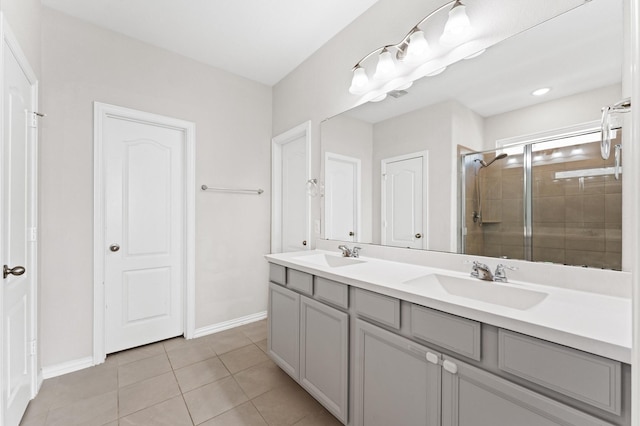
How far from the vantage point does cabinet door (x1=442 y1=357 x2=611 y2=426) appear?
0.78 metres

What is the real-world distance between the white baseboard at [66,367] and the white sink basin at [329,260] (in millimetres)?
1856

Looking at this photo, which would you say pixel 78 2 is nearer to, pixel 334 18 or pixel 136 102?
pixel 136 102

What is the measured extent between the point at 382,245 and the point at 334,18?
181cm

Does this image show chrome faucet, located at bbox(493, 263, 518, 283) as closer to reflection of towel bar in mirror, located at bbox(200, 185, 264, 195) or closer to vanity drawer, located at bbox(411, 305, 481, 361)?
vanity drawer, located at bbox(411, 305, 481, 361)

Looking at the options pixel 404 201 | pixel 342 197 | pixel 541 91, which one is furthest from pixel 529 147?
pixel 342 197

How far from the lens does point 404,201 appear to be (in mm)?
1826

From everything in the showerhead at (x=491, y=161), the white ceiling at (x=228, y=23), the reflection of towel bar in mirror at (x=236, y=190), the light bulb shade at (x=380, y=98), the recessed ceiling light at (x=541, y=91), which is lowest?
the reflection of towel bar in mirror at (x=236, y=190)

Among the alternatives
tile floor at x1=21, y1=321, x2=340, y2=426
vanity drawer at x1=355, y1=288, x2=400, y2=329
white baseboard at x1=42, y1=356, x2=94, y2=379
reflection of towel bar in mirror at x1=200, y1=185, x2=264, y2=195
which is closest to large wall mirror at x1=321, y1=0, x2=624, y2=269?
vanity drawer at x1=355, y1=288, x2=400, y2=329

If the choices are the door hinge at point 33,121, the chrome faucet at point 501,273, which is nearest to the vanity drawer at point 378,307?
the chrome faucet at point 501,273

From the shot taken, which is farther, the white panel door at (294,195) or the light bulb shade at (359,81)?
the white panel door at (294,195)

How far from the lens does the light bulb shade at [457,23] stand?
144cm

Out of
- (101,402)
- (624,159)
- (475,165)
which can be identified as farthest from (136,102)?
(624,159)

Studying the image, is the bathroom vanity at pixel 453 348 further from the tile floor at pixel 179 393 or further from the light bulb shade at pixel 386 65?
the light bulb shade at pixel 386 65

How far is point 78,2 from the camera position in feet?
6.72
